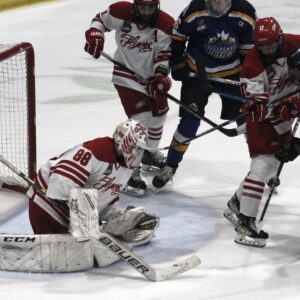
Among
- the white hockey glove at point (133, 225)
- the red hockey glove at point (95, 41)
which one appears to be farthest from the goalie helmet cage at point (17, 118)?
the white hockey glove at point (133, 225)

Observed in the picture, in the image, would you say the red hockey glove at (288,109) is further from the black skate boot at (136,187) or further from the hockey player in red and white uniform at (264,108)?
the black skate boot at (136,187)

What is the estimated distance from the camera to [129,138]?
3.56 m

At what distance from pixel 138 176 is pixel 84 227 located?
1.25m

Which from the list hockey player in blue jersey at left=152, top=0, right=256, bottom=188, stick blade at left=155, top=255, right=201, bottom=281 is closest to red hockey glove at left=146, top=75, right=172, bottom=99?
hockey player in blue jersey at left=152, top=0, right=256, bottom=188

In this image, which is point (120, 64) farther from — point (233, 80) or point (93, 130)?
point (93, 130)

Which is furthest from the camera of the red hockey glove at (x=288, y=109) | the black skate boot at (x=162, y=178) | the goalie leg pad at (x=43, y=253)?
the black skate boot at (x=162, y=178)

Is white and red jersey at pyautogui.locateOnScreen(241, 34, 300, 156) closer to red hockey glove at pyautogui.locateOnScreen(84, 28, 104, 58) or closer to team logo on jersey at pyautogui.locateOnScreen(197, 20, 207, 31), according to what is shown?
team logo on jersey at pyautogui.locateOnScreen(197, 20, 207, 31)

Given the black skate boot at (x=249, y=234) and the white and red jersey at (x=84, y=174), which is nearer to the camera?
the white and red jersey at (x=84, y=174)

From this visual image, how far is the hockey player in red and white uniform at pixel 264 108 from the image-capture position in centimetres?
377

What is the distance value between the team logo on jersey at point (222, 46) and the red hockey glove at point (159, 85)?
Answer: 0.24m

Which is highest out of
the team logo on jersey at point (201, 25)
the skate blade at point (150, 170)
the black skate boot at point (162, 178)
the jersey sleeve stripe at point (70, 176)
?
the team logo on jersey at point (201, 25)

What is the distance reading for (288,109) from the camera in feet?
12.4

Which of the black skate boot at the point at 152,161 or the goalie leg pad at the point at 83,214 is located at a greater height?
the goalie leg pad at the point at 83,214

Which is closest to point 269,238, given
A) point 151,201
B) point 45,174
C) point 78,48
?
point 151,201
